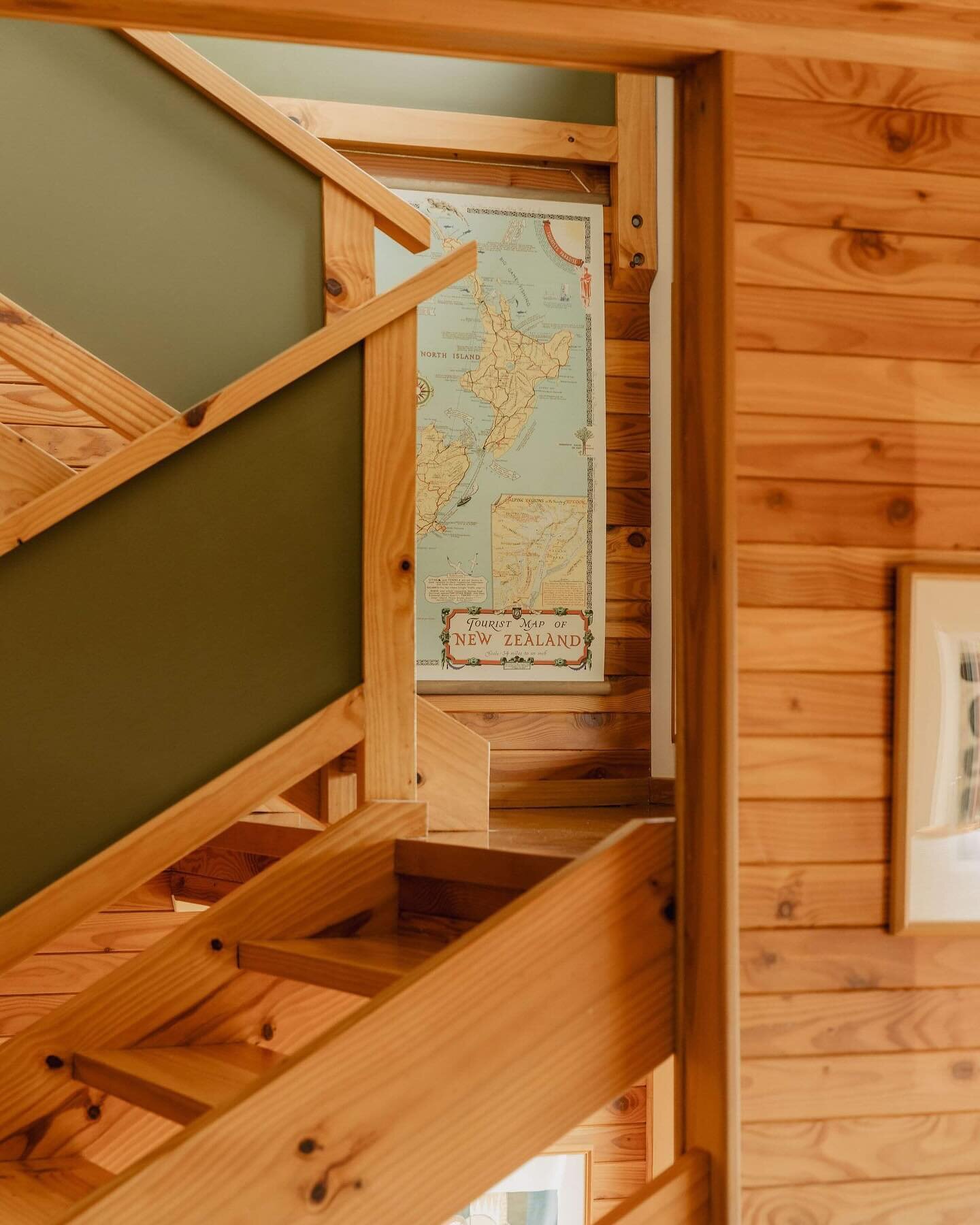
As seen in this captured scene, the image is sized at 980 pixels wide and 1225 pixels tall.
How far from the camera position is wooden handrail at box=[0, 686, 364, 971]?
204cm

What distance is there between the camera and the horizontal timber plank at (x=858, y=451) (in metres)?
1.74

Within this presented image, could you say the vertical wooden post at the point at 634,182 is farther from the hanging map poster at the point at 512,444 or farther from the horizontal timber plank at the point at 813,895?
the horizontal timber plank at the point at 813,895


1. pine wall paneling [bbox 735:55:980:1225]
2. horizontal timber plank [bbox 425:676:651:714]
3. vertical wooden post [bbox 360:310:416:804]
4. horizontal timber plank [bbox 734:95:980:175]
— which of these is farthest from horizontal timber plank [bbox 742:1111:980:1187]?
horizontal timber plank [bbox 425:676:651:714]

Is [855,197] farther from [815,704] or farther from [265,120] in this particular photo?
[265,120]

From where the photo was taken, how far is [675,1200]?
166 centimetres

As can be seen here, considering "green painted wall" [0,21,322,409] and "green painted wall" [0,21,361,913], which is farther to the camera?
"green painted wall" [0,21,322,409]

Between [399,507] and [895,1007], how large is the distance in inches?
46.8

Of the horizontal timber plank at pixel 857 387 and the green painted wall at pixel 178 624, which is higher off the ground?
the horizontal timber plank at pixel 857 387

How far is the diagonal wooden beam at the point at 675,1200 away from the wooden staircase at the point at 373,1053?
0.42 feet

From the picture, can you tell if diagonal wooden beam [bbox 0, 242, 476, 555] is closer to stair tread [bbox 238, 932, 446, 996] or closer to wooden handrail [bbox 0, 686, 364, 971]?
→ wooden handrail [bbox 0, 686, 364, 971]

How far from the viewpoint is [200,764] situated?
7.16ft

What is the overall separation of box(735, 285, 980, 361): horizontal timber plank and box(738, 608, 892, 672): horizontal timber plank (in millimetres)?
372

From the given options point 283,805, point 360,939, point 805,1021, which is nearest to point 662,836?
point 805,1021

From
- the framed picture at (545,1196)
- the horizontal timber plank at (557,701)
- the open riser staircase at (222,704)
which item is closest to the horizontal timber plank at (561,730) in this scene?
the horizontal timber plank at (557,701)
